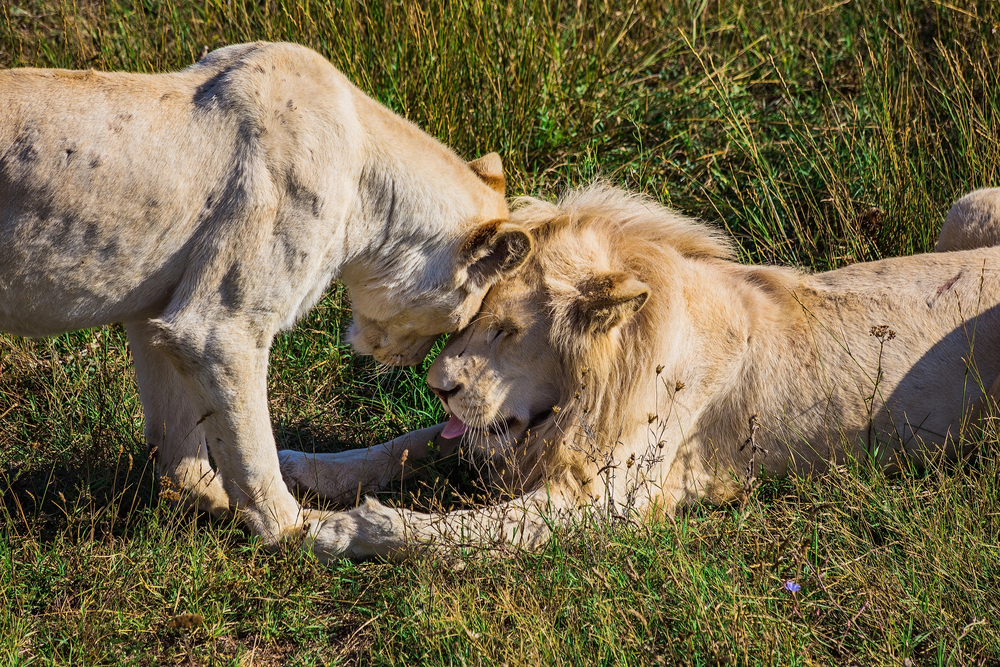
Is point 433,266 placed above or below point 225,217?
below

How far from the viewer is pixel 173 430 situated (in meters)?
3.77

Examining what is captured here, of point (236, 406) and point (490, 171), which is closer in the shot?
point (236, 406)

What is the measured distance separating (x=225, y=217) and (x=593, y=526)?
5.40ft

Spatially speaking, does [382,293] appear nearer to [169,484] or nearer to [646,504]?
[169,484]

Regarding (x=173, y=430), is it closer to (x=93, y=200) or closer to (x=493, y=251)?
(x=93, y=200)

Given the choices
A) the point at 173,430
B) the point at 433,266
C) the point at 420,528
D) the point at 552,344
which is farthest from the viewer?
the point at 173,430

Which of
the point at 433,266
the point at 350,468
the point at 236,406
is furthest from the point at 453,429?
the point at 236,406

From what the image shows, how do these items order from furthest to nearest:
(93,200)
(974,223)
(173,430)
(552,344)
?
(974,223), (173,430), (552,344), (93,200)

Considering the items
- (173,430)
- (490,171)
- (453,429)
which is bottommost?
(453,429)

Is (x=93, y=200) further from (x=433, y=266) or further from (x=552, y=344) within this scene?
(x=552, y=344)

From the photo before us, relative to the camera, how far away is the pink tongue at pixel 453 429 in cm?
400

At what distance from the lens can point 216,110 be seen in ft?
10.5

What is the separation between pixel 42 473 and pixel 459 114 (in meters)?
2.90

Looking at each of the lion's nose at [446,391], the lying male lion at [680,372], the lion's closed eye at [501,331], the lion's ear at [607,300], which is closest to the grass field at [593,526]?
the lying male lion at [680,372]
